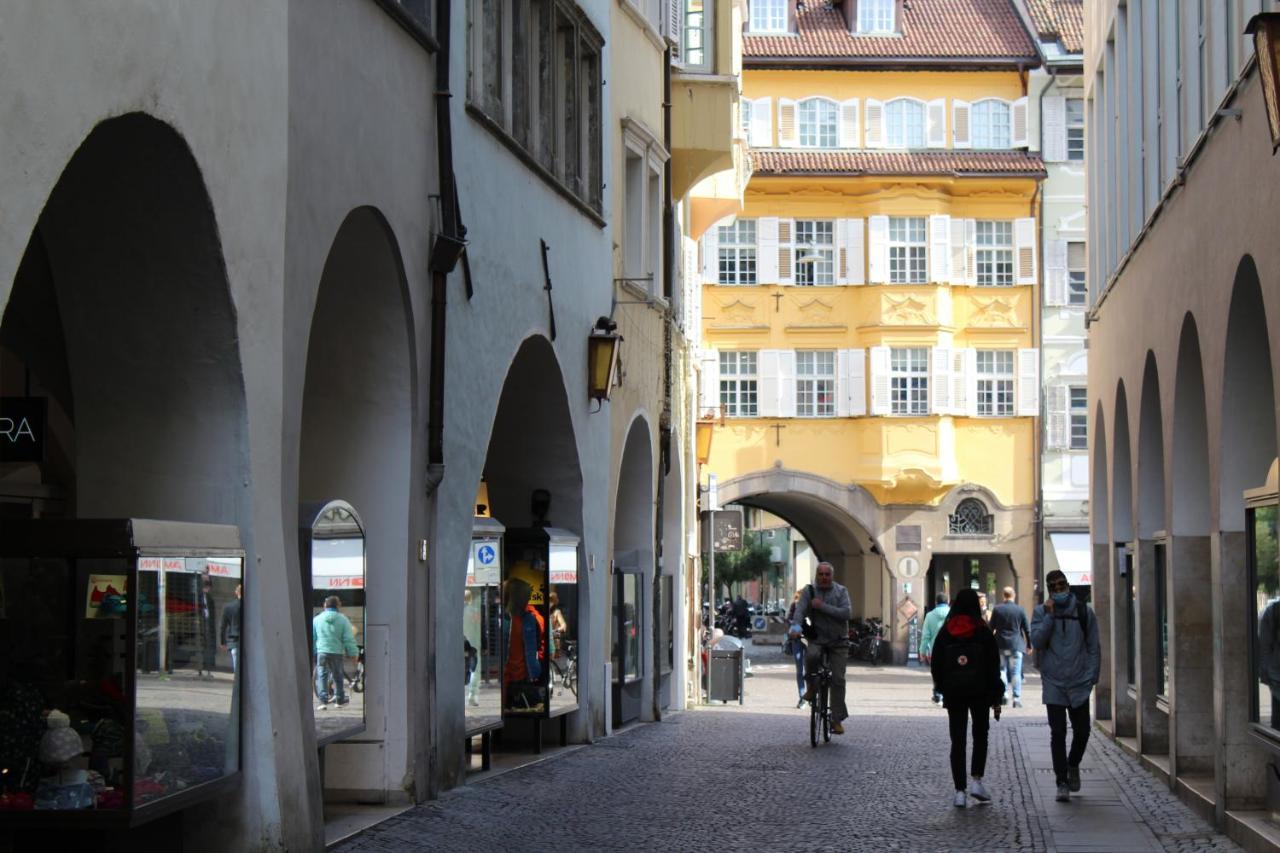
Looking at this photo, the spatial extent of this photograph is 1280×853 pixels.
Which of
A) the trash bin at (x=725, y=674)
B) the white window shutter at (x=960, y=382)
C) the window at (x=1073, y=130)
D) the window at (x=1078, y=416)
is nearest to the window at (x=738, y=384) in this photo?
the white window shutter at (x=960, y=382)

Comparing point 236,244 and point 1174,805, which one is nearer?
point 236,244

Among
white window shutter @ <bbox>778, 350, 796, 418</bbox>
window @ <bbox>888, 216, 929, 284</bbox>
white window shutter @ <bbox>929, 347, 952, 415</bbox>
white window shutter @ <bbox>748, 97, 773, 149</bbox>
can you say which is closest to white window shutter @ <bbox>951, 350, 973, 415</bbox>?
white window shutter @ <bbox>929, 347, 952, 415</bbox>

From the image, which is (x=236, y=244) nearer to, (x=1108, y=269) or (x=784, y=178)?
(x=1108, y=269)

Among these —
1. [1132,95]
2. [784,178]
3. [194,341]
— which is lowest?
[194,341]

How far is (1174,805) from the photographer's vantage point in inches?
640

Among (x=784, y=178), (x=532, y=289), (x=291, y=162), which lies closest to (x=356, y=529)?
(x=291, y=162)

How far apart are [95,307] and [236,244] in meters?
0.79

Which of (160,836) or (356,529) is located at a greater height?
(356,529)

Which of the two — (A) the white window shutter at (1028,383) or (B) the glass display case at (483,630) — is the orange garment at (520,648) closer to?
(B) the glass display case at (483,630)

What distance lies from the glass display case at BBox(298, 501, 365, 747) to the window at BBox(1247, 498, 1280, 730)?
5813mm

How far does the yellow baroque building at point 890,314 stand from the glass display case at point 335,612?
35547 mm

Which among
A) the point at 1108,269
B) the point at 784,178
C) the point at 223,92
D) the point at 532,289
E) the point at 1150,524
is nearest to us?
the point at 223,92

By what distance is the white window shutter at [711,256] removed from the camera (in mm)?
50219

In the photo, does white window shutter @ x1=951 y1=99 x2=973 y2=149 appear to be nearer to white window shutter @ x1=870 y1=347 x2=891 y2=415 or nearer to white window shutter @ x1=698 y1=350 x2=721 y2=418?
white window shutter @ x1=870 y1=347 x2=891 y2=415
